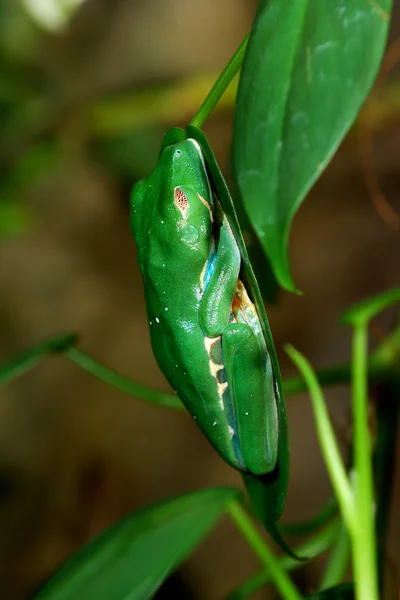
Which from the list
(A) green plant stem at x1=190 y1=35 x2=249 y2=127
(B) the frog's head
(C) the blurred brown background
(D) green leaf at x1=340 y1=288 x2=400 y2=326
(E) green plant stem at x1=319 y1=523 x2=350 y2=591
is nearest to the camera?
(A) green plant stem at x1=190 y1=35 x2=249 y2=127

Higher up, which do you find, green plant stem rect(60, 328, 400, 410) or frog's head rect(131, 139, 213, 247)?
frog's head rect(131, 139, 213, 247)

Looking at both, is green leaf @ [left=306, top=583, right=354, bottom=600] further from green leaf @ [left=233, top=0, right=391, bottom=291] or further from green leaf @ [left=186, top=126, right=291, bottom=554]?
green leaf @ [left=233, top=0, right=391, bottom=291]

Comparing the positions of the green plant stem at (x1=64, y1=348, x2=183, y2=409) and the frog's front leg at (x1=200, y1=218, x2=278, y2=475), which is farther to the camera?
the green plant stem at (x1=64, y1=348, x2=183, y2=409)

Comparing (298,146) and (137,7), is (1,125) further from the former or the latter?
(298,146)

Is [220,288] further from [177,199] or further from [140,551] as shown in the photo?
[140,551]

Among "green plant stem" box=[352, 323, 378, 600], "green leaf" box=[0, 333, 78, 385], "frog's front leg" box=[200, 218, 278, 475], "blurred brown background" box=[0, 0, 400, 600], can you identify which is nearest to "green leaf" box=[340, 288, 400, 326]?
"green plant stem" box=[352, 323, 378, 600]

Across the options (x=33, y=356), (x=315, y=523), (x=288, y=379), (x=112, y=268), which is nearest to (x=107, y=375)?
(x=33, y=356)

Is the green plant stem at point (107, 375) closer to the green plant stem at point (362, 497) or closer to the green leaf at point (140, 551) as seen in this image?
the green leaf at point (140, 551)
